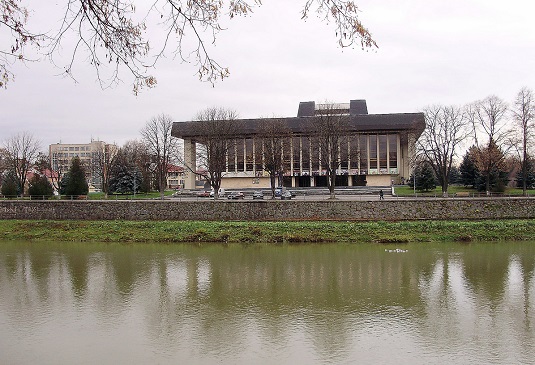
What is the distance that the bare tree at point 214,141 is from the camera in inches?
1929

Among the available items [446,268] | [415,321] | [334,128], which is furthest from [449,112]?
[415,321]

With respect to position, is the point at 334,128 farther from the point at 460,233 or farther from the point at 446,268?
the point at 446,268

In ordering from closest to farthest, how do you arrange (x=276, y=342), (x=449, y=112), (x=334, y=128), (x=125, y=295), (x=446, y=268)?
A: 1. (x=276, y=342)
2. (x=125, y=295)
3. (x=446, y=268)
4. (x=334, y=128)
5. (x=449, y=112)

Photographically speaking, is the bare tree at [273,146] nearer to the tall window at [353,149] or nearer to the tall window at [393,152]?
the tall window at [353,149]

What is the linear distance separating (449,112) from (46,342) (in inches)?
2038

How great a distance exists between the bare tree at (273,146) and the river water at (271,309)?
2823cm

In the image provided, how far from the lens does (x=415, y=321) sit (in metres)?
11.9

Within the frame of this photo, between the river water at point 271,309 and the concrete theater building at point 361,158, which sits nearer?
the river water at point 271,309

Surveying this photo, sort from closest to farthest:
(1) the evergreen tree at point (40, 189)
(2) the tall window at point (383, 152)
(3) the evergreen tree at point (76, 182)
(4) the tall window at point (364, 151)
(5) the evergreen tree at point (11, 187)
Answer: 1. (1) the evergreen tree at point (40, 189)
2. (5) the evergreen tree at point (11, 187)
3. (3) the evergreen tree at point (76, 182)
4. (4) the tall window at point (364, 151)
5. (2) the tall window at point (383, 152)

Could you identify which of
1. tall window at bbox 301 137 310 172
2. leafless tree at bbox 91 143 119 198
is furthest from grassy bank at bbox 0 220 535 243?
leafless tree at bbox 91 143 119 198

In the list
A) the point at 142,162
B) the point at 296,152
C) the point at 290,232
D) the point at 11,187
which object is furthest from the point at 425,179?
the point at 11,187

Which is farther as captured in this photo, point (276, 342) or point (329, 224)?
point (329, 224)

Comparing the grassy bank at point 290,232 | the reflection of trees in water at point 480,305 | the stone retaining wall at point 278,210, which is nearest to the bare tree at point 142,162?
the stone retaining wall at point 278,210

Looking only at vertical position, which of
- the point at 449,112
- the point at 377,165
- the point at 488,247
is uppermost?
the point at 449,112
